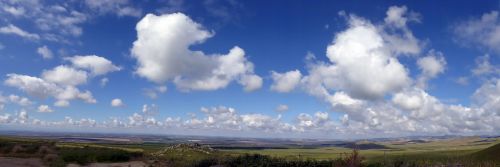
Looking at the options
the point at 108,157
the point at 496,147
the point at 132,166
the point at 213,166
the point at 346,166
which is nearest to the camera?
the point at 346,166

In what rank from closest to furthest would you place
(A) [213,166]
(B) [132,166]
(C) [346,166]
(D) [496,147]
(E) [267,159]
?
(C) [346,166]
(A) [213,166]
(E) [267,159]
(B) [132,166]
(D) [496,147]

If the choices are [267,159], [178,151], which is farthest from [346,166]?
[178,151]

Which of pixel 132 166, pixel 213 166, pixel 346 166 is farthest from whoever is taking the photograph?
pixel 132 166

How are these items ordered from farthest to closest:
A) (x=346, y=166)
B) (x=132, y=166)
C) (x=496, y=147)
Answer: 1. (x=496, y=147)
2. (x=132, y=166)
3. (x=346, y=166)

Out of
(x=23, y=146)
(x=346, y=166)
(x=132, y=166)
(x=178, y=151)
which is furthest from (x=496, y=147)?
(x=23, y=146)

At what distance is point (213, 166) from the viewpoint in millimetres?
45969

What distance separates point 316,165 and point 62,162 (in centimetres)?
3253

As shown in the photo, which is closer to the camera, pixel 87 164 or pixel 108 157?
pixel 87 164

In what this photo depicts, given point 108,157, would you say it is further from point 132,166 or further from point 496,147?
point 496,147

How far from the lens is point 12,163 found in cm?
5766

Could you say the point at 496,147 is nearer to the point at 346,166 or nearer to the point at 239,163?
the point at 239,163

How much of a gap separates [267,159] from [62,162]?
26.6 meters

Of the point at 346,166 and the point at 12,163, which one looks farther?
the point at 12,163

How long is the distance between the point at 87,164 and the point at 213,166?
25.2 meters
